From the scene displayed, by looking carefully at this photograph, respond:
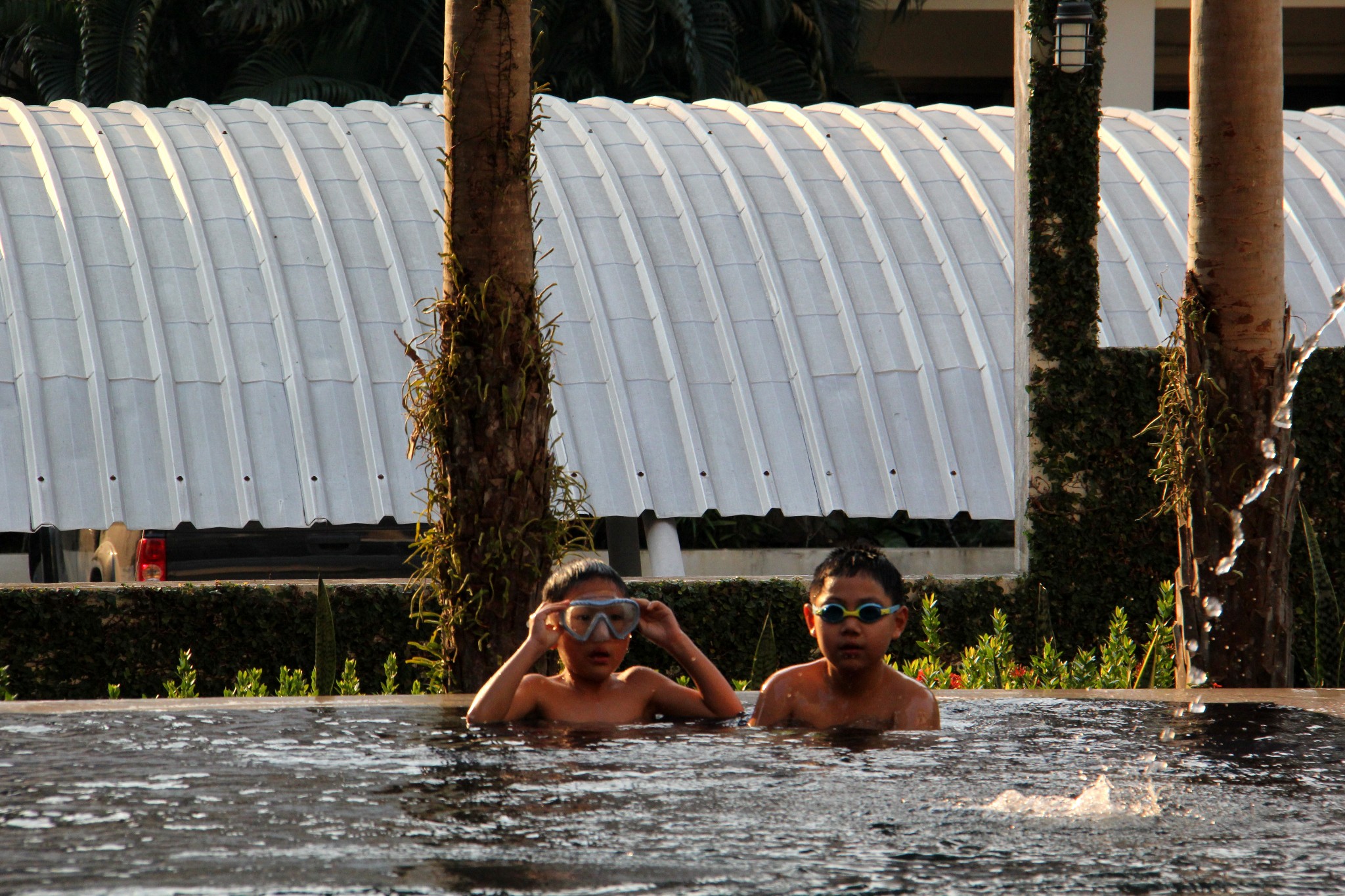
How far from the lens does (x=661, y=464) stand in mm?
12031

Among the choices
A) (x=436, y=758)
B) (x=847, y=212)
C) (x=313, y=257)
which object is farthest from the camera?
(x=847, y=212)

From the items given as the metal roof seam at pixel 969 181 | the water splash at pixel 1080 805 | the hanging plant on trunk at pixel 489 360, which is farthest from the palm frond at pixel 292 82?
the water splash at pixel 1080 805

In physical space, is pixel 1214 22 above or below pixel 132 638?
above

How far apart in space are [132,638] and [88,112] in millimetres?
7095

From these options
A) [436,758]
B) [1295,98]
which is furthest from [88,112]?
[1295,98]

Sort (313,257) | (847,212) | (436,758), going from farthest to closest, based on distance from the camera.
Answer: (847,212) → (313,257) → (436,758)

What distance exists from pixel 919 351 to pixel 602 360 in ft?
8.49

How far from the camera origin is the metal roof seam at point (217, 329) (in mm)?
11414

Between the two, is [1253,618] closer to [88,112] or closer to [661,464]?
[661,464]

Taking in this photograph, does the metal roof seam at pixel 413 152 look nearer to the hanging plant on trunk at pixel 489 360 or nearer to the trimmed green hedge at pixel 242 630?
the trimmed green hedge at pixel 242 630

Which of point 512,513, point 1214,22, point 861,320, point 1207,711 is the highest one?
point 1214,22

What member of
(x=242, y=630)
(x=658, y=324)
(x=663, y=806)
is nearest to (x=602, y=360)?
(x=658, y=324)

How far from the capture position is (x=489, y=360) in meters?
6.74

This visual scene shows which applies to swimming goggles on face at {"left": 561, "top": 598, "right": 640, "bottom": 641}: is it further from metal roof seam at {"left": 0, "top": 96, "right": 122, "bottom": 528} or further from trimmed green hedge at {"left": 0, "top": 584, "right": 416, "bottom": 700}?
metal roof seam at {"left": 0, "top": 96, "right": 122, "bottom": 528}
